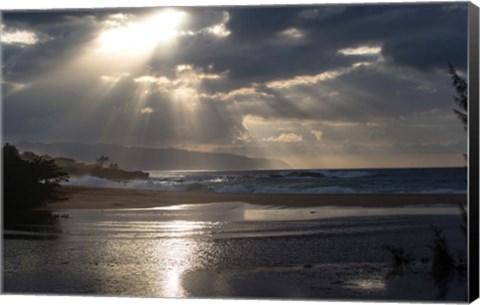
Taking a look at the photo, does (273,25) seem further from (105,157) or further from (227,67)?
(105,157)

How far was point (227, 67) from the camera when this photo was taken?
8109 millimetres

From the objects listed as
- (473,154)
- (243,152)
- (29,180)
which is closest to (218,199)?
(243,152)

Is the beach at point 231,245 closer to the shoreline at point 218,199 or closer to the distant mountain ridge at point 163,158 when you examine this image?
the shoreline at point 218,199

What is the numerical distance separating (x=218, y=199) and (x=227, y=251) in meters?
0.54

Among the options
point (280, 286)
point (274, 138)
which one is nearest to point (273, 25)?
point (274, 138)

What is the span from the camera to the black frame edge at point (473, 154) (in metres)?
7.45

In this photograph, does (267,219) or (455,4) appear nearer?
(455,4)

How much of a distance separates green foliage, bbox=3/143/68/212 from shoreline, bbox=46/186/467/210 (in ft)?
0.33

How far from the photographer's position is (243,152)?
813 centimetres

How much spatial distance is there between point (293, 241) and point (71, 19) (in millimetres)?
2606

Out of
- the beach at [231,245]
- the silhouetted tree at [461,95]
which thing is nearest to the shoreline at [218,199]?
the beach at [231,245]

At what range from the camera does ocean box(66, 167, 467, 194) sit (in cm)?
758

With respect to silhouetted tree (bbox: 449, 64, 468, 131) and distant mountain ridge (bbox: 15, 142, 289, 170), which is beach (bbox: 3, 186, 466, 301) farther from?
silhouetted tree (bbox: 449, 64, 468, 131)

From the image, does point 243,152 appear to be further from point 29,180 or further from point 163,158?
point 29,180
